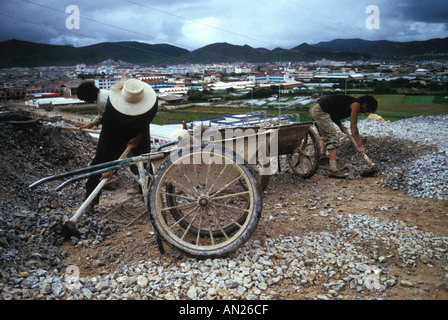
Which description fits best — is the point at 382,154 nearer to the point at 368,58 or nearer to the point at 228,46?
the point at 368,58

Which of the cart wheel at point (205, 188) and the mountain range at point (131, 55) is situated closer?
the cart wheel at point (205, 188)

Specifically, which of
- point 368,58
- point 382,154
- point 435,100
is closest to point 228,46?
point 368,58

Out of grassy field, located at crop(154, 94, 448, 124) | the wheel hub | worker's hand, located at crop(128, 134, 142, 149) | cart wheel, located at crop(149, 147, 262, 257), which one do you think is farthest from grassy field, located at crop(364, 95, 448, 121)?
the wheel hub

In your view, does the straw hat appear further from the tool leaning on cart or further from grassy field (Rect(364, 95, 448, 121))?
grassy field (Rect(364, 95, 448, 121))

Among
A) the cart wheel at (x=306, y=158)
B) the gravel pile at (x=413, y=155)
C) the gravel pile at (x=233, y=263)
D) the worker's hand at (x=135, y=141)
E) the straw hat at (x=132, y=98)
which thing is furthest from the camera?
the cart wheel at (x=306, y=158)

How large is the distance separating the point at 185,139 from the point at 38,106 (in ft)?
50.8

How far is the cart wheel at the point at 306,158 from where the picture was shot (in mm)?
5445

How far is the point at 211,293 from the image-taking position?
7.70ft

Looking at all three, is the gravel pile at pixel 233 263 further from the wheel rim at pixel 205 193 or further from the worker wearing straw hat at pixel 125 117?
the worker wearing straw hat at pixel 125 117

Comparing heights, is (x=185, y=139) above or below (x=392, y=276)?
above

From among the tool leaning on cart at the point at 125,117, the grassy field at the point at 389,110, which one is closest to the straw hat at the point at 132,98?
the tool leaning on cart at the point at 125,117

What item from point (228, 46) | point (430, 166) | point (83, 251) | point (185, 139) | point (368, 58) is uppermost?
point (228, 46)

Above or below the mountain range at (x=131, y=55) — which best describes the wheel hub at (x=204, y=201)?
below

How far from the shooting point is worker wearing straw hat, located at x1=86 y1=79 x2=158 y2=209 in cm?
346
